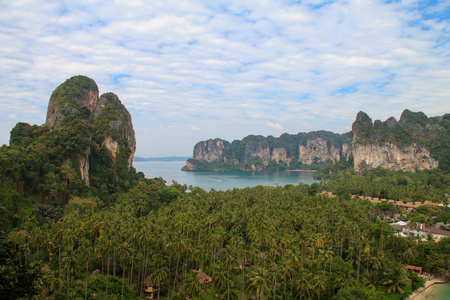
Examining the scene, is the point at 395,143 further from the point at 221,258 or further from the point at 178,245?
the point at 178,245

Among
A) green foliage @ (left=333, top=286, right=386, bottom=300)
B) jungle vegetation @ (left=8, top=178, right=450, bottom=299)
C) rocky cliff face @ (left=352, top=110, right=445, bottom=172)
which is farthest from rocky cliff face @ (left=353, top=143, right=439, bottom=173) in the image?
green foliage @ (left=333, top=286, right=386, bottom=300)

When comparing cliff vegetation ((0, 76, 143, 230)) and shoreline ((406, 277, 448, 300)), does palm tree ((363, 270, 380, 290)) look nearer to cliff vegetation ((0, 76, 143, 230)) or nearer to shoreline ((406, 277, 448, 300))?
shoreline ((406, 277, 448, 300))

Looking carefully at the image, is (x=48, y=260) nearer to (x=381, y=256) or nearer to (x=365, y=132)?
(x=381, y=256)

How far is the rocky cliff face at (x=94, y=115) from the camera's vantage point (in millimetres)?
74312

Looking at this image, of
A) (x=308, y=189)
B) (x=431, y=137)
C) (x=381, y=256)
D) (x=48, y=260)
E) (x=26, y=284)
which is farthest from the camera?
(x=431, y=137)

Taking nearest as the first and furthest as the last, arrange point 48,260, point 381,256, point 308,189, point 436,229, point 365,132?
point 48,260 < point 381,256 < point 436,229 < point 308,189 < point 365,132

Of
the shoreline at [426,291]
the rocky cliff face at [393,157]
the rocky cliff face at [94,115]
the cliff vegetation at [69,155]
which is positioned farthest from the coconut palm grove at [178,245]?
the rocky cliff face at [393,157]

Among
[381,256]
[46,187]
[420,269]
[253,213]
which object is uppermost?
[46,187]

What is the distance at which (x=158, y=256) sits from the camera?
29484 millimetres

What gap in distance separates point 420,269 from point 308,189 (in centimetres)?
4287

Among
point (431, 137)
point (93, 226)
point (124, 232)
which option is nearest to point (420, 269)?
point (124, 232)

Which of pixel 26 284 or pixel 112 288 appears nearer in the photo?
pixel 26 284

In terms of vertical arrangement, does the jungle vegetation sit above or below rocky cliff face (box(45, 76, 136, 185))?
below

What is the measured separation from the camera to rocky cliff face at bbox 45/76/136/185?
74312 mm
